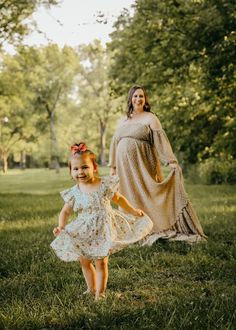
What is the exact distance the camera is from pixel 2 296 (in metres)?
4.75

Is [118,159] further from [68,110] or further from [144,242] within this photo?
[68,110]

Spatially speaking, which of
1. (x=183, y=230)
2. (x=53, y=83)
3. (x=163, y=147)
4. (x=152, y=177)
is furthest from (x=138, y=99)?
(x=53, y=83)

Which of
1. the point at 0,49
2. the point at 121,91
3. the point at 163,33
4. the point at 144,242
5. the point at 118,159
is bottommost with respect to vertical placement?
the point at 144,242

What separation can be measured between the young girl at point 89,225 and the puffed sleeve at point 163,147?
3236 millimetres

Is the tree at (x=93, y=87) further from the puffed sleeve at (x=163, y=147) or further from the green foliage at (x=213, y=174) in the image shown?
the puffed sleeve at (x=163, y=147)

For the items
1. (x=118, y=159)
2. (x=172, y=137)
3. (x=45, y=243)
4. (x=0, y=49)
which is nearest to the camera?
(x=45, y=243)

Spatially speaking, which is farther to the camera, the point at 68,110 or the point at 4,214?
the point at 68,110

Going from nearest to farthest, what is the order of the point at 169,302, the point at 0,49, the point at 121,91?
the point at 169,302, the point at 121,91, the point at 0,49

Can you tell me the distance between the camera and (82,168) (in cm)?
446

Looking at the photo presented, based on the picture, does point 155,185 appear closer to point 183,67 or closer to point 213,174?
point 183,67

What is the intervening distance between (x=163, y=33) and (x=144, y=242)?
910cm

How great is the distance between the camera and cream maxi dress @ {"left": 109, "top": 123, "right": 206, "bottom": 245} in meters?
7.89

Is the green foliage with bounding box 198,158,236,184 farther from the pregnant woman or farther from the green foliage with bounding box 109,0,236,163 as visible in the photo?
the pregnant woman

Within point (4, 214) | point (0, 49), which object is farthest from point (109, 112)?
point (4, 214)
